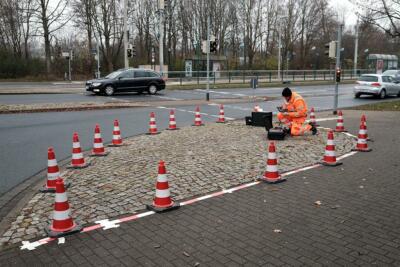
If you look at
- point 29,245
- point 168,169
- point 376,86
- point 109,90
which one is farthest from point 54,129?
point 376,86

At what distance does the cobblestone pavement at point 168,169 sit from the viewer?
5.45 m

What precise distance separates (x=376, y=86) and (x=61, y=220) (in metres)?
25.9

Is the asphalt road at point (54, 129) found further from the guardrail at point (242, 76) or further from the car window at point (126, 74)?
the guardrail at point (242, 76)

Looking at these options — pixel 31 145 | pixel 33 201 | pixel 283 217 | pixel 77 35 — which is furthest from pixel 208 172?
pixel 77 35

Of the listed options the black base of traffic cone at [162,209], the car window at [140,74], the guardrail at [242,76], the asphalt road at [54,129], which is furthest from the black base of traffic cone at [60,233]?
the guardrail at [242,76]

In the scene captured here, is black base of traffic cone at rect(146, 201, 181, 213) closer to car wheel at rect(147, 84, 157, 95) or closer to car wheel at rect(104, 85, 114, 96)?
car wheel at rect(104, 85, 114, 96)

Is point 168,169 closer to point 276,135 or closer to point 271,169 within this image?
point 271,169

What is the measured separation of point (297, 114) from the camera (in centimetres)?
1131

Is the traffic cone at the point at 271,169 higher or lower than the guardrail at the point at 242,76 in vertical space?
lower

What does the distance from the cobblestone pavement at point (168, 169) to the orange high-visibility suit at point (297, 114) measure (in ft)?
1.12

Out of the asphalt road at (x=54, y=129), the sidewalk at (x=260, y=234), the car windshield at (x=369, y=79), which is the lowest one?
the sidewalk at (x=260, y=234)

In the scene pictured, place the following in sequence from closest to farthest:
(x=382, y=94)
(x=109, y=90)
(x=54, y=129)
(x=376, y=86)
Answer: (x=54, y=129) < (x=109, y=90) < (x=376, y=86) < (x=382, y=94)

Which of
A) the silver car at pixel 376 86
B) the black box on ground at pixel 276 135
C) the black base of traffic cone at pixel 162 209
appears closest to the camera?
the black base of traffic cone at pixel 162 209

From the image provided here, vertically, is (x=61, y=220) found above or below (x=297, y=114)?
below
